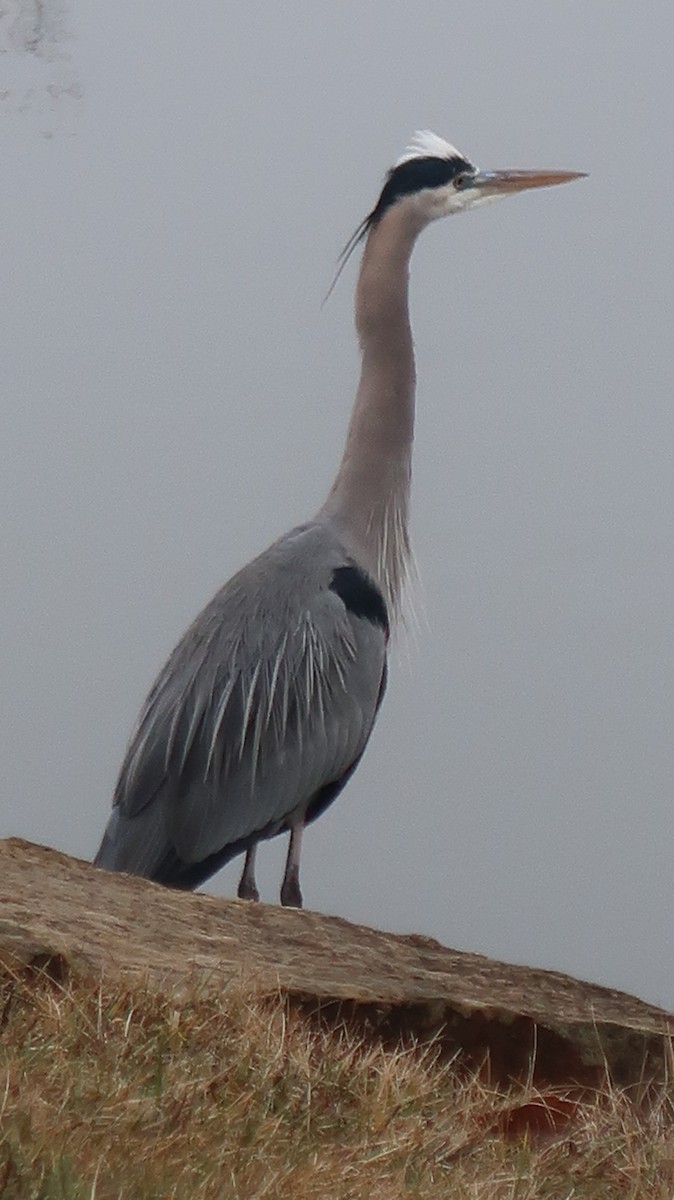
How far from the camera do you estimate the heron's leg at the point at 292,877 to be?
16.5ft

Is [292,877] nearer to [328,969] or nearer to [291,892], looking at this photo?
[291,892]

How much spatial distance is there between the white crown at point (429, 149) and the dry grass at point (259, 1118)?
11.9 feet

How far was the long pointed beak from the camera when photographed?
20.2ft

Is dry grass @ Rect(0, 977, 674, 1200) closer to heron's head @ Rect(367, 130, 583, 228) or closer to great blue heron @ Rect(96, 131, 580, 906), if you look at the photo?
great blue heron @ Rect(96, 131, 580, 906)

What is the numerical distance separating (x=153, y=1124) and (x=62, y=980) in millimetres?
569

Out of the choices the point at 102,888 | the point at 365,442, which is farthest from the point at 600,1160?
the point at 365,442

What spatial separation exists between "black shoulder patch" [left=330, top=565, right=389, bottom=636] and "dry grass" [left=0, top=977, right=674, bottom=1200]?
245 cm

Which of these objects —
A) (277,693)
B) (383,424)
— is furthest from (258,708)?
(383,424)

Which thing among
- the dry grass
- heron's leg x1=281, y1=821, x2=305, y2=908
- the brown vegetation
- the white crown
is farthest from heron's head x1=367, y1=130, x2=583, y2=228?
the dry grass

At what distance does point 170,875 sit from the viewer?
16.9 feet

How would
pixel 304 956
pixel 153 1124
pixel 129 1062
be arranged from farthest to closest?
pixel 304 956 → pixel 129 1062 → pixel 153 1124

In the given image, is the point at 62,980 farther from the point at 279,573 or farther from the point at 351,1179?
the point at 279,573

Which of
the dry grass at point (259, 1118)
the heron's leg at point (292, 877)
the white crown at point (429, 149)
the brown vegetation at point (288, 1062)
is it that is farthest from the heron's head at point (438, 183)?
the dry grass at point (259, 1118)

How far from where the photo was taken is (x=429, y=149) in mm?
6145
